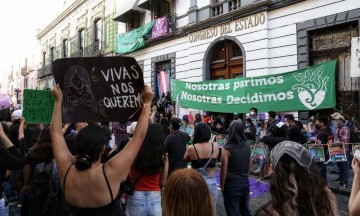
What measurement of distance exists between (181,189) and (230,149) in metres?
2.69

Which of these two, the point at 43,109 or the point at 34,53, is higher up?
the point at 34,53

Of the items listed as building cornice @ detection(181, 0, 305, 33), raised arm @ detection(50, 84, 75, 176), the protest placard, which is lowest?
the protest placard

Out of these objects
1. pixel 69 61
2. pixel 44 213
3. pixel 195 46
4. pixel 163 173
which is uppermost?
pixel 195 46

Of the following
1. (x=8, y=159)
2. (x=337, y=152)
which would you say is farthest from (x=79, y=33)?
(x=8, y=159)

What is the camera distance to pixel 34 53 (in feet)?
149

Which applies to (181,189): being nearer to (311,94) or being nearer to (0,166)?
(0,166)

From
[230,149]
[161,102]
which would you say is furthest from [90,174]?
[161,102]

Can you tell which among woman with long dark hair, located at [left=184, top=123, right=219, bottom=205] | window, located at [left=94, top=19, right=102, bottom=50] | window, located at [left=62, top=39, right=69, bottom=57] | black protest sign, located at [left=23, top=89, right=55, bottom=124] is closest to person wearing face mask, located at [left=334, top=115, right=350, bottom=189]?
woman with long dark hair, located at [left=184, top=123, right=219, bottom=205]

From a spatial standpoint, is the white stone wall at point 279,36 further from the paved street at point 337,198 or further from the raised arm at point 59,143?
the raised arm at point 59,143

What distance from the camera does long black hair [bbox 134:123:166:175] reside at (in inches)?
147

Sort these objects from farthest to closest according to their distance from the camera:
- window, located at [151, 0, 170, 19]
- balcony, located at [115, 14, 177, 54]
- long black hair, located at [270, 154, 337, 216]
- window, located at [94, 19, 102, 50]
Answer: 1. window, located at [94, 19, 102, 50]
2. window, located at [151, 0, 170, 19]
3. balcony, located at [115, 14, 177, 54]
4. long black hair, located at [270, 154, 337, 216]

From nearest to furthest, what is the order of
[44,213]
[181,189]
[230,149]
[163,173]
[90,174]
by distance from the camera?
[181,189]
[90,174]
[44,213]
[163,173]
[230,149]

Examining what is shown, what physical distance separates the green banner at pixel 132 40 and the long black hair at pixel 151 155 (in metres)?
15.6

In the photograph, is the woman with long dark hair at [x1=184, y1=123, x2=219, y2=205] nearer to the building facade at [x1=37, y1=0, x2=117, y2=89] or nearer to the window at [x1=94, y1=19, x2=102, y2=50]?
the building facade at [x1=37, y1=0, x2=117, y2=89]
